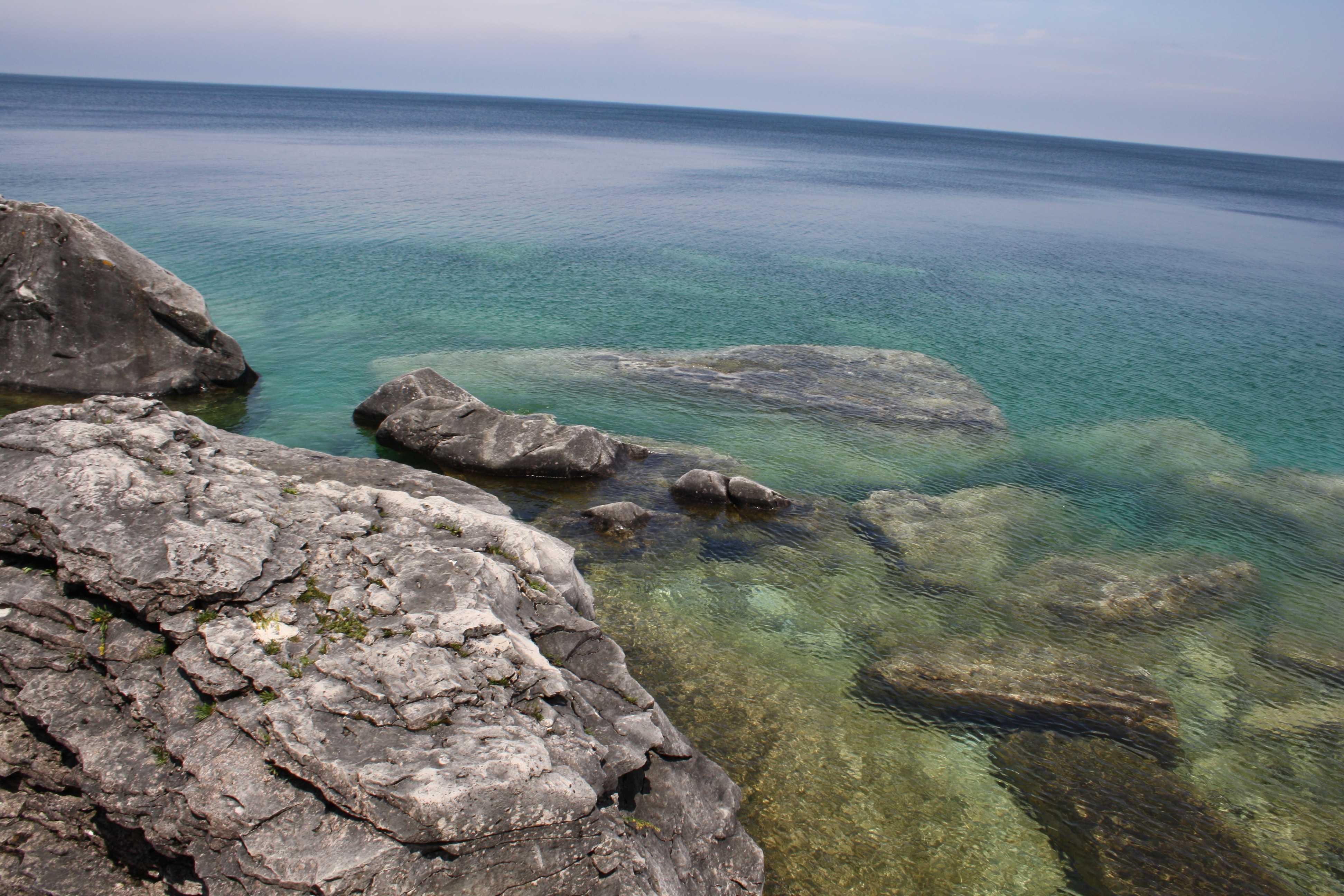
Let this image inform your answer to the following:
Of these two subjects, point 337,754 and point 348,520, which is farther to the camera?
point 348,520

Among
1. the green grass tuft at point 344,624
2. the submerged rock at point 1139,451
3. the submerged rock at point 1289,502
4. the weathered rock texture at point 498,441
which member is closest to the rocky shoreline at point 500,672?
the green grass tuft at point 344,624

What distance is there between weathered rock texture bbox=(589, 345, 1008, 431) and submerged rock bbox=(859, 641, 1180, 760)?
15.2 metres

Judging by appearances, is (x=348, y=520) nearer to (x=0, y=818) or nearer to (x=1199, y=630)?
(x=0, y=818)

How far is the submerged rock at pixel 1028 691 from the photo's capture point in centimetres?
1672

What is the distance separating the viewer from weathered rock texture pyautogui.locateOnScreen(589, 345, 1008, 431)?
33.5m

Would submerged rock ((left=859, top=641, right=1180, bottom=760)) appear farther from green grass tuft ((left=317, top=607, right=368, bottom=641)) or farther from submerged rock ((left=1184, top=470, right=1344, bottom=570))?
submerged rock ((left=1184, top=470, right=1344, bottom=570))

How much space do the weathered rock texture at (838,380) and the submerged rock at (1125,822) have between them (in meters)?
18.1

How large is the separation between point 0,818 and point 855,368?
111 feet

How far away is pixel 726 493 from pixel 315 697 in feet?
51.4

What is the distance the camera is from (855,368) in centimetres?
3806

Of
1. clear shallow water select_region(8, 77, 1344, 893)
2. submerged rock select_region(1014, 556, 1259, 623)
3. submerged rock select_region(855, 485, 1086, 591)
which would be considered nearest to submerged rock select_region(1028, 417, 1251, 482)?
clear shallow water select_region(8, 77, 1344, 893)

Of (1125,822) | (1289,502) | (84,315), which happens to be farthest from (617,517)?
(1289,502)

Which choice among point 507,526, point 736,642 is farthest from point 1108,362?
point 507,526

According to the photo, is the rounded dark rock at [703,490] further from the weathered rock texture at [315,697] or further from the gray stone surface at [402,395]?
the weathered rock texture at [315,697]
